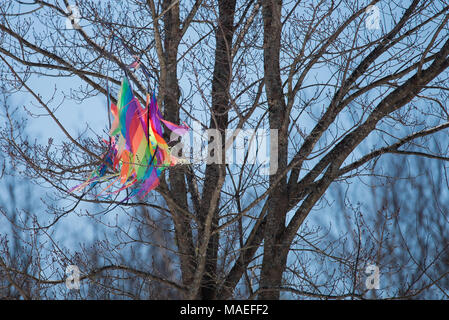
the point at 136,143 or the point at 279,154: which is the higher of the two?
the point at 279,154

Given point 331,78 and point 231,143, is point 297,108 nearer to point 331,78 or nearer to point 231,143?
point 331,78

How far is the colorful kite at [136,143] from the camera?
4.22 meters

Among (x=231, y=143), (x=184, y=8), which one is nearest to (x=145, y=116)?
(x=231, y=143)

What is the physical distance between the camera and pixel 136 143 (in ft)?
14.1

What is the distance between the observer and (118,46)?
5371 millimetres

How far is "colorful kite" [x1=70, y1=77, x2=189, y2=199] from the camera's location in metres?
4.22

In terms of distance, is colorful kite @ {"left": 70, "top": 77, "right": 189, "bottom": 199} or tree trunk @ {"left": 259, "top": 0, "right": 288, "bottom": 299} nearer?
colorful kite @ {"left": 70, "top": 77, "right": 189, "bottom": 199}

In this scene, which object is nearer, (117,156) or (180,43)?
(117,156)

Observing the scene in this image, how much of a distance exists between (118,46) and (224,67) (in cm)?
142

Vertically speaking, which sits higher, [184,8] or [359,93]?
[184,8]

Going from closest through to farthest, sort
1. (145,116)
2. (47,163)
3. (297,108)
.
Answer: (145,116) → (297,108) → (47,163)

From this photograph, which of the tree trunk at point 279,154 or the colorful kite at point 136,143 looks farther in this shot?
the tree trunk at point 279,154

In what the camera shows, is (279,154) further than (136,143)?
Yes
